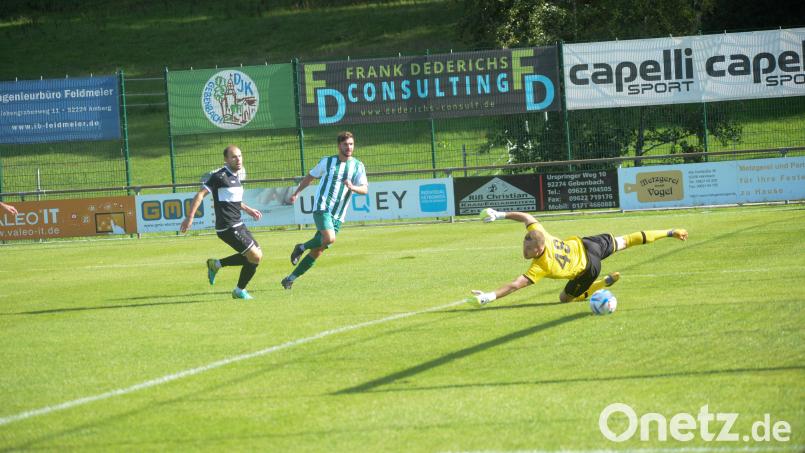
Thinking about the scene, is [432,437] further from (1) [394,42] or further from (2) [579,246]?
(1) [394,42]

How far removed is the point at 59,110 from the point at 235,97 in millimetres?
5450


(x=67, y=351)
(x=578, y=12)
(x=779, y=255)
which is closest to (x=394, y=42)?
(x=578, y=12)

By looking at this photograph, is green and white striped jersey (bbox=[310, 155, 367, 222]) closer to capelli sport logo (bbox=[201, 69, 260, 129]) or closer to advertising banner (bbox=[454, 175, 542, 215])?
advertising banner (bbox=[454, 175, 542, 215])

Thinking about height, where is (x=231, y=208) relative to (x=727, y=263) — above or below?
above

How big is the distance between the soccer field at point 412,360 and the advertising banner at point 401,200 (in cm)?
1035

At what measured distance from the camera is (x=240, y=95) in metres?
29.1

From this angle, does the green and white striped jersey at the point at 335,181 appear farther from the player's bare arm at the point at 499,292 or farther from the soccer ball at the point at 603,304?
the soccer ball at the point at 603,304

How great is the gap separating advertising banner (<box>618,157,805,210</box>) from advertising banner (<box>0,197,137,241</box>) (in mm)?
14133

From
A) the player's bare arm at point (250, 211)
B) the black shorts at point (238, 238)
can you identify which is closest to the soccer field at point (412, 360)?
the black shorts at point (238, 238)

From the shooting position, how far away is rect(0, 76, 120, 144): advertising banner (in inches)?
1157

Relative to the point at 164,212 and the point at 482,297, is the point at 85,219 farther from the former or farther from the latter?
the point at 482,297

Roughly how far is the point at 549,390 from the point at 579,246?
399 centimetres

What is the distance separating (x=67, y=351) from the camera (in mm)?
9867

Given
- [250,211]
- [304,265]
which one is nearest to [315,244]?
[304,265]
